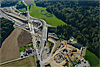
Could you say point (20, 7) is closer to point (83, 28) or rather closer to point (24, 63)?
point (83, 28)

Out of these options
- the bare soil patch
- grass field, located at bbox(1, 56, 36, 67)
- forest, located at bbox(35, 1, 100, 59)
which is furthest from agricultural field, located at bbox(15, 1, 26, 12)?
grass field, located at bbox(1, 56, 36, 67)

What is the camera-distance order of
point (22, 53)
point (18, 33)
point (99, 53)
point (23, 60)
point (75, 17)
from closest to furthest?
point (23, 60), point (22, 53), point (99, 53), point (18, 33), point (75, 17)

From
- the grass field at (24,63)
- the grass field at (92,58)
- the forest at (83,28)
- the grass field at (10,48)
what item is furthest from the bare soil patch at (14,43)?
the grass field at (92,58)

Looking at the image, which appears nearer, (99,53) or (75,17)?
(99,53)

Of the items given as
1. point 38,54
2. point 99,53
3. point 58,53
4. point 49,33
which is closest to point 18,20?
point 49,33

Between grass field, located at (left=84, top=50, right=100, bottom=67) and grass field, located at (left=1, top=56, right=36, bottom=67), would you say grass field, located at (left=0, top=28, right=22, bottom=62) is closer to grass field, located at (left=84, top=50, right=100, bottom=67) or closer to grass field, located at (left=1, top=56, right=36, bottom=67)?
grass field, located at (left=1, top=56, right=36, bottom=67)

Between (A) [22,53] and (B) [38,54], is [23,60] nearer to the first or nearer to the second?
(A) [22,53]

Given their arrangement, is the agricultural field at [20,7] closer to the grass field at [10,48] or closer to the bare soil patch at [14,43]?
the bare soil patch at [14,43]

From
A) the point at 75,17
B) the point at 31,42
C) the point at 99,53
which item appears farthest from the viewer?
the point at 75,17
